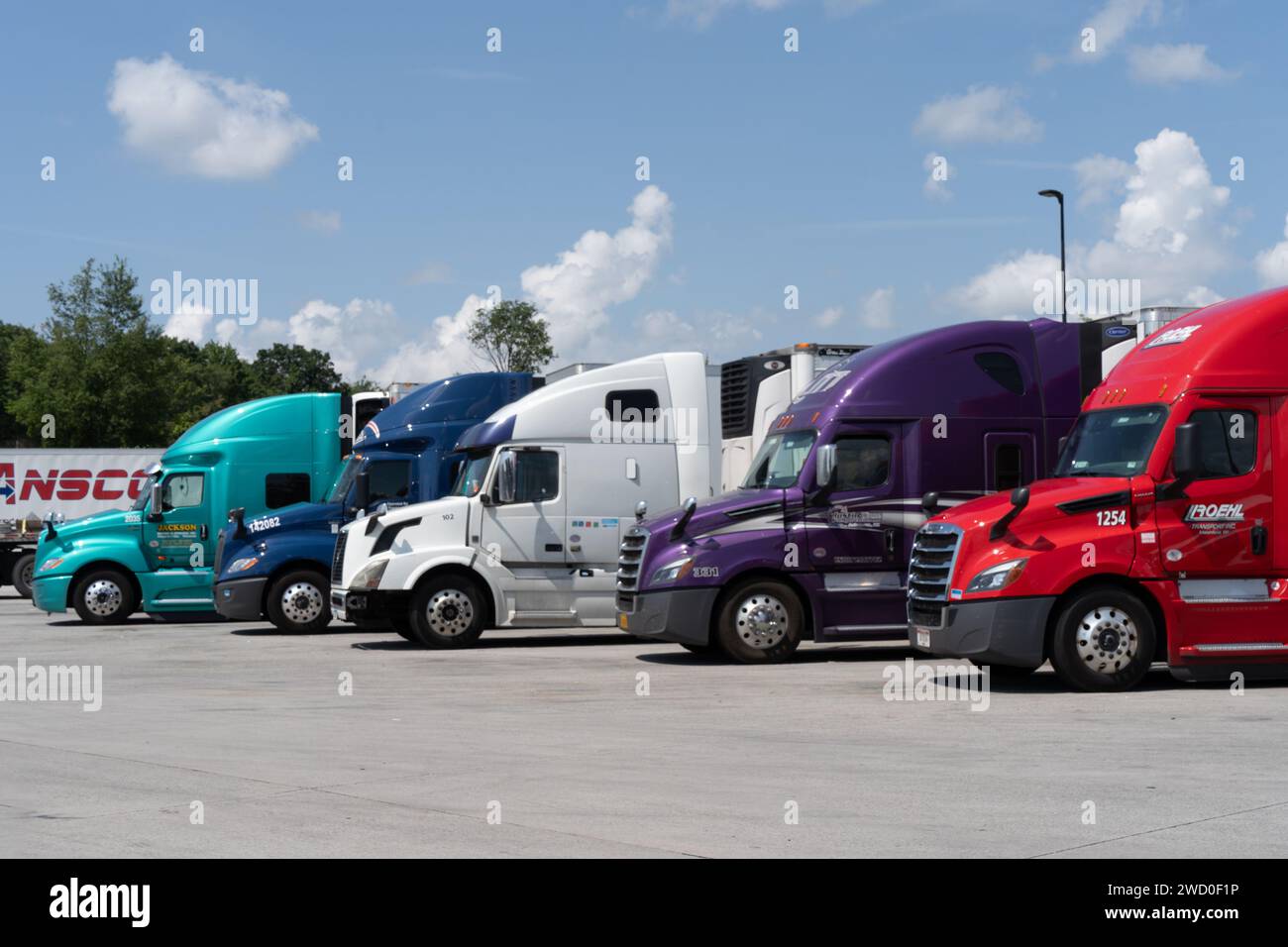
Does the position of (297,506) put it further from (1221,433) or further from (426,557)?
(1221,433)

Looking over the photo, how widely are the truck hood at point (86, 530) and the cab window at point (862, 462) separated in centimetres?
1299

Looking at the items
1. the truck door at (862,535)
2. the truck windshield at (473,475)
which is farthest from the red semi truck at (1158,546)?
the truck windshield at (473,475)

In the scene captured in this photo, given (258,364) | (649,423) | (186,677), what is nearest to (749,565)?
(649,423)

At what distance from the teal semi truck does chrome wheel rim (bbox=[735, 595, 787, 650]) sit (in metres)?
10.1

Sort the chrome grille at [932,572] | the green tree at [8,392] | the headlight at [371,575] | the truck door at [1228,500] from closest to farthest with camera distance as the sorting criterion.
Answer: the truck door at [1228,500] < the chrome grille at [932,572] < the headlight at [371,575] < the green tree at [8,392]

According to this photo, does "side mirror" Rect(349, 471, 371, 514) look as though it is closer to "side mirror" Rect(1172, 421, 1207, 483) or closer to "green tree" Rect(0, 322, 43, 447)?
"side mirror" Rect(1172, 421, 1207, 483)

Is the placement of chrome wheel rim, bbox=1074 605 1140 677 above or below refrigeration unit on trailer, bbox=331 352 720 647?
below

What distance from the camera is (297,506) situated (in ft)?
73.2

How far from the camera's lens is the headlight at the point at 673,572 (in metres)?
15.9

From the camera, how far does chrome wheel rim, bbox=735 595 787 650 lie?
16.1 metres

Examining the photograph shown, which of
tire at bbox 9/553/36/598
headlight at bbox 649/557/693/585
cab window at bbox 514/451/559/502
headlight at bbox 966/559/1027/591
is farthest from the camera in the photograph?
tire at bbox 9/553/36/598

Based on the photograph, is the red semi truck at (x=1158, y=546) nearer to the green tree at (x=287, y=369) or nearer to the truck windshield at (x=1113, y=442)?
the truck windshield at (x=1113, y=442)

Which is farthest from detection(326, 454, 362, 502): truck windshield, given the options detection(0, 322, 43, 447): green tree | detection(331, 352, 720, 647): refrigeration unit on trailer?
detection(0, 322, 43, 447): green tree

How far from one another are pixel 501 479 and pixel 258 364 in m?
118
